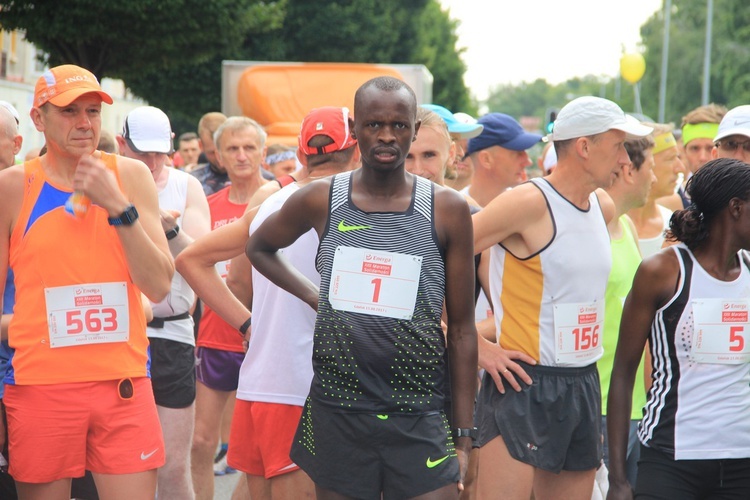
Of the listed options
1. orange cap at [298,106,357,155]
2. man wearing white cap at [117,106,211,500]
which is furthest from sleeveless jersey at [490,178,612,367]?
man wearing white cap at [117,106,211,500]

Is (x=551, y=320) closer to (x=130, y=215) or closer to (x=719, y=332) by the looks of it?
(x=719, y=332)

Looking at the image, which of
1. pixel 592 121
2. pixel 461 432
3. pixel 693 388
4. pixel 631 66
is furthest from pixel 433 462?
pixel 631 66

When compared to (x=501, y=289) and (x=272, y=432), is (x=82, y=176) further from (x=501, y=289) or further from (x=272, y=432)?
(x=501, y=289)

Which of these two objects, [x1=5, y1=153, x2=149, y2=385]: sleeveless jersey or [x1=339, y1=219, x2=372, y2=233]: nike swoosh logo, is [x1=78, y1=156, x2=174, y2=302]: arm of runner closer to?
[x1=5, y1=153, x2=149, y2=385]: sleeveless jersey

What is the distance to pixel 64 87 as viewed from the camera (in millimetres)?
4359

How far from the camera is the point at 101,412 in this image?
4328 millimetres

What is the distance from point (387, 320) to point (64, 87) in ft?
5.41

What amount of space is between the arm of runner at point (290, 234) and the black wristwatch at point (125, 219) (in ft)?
1.48

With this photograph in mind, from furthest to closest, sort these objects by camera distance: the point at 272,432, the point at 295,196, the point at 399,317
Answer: the point at 272,432 < the point at 295,196 < the point at 399,317

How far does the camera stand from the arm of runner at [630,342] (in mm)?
4160

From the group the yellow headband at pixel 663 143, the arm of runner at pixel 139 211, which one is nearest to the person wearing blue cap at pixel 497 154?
the yellow headband at pixel 663 143

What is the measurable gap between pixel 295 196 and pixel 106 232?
0.90m

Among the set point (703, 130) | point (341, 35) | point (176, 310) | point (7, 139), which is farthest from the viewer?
point (341, 35)

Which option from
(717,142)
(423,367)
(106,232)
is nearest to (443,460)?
(423,367)
